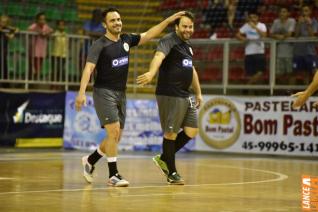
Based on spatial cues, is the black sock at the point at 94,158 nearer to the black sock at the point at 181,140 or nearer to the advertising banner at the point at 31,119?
the black sock at the point at 181,140

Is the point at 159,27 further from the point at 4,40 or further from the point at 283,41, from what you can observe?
the point at 4,40

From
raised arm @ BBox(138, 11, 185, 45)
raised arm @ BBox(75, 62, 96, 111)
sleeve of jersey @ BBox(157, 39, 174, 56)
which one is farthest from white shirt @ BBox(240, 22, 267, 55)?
raised arm @ BBox(75, 62, 96, 111)

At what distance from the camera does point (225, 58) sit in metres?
21.1

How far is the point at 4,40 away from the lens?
2056 cm

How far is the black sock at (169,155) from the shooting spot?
11688 millimetres

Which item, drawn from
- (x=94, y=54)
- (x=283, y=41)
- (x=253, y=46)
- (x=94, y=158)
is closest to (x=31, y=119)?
(x=253, y=46)

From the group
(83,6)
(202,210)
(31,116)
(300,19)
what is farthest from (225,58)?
(202,210)

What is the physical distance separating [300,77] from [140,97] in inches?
185

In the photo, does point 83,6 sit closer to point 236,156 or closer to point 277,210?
point 236,156

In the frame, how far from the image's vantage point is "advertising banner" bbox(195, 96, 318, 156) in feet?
63.7

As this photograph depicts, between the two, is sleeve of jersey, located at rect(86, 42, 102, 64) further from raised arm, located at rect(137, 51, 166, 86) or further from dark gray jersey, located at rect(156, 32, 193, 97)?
dark gray jersey, located at rect(156, 32, 193, 97)

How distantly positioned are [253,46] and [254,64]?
18.8 inches

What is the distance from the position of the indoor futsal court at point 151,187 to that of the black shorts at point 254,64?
3564mm

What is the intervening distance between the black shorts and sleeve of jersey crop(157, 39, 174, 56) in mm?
9012
